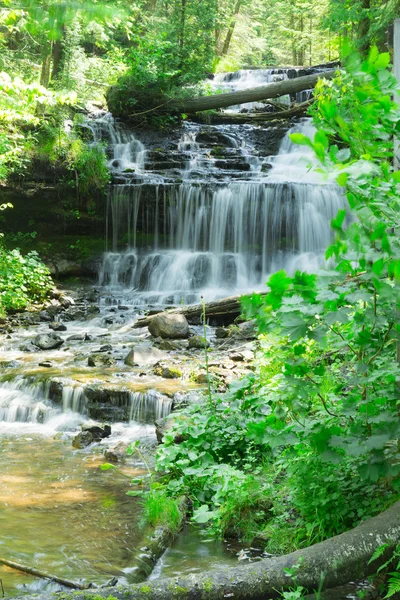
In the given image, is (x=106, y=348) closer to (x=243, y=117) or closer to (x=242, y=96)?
(x=242, y=96)

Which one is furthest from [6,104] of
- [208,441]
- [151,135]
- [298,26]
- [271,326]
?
[298,26]

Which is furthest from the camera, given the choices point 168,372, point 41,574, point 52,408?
point 168,372

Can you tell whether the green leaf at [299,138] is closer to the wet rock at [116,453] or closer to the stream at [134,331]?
the stream at [134,331]

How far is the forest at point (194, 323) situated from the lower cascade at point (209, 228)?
0.05 metres

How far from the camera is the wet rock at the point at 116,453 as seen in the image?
595 cm

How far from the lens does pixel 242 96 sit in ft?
59.6

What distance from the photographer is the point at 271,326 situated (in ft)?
9.50

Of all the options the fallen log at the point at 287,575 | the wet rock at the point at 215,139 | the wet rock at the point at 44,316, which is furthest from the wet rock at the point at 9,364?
the wet rock at the point at 215,139

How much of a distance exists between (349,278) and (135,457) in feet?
12.4

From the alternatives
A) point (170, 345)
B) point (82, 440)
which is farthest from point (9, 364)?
point (82, 440)

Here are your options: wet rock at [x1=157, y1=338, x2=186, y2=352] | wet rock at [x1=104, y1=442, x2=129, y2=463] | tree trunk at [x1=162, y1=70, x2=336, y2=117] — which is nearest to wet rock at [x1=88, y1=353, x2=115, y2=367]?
wet rock at [x1=157, y1=338, x2=186, y2=352]

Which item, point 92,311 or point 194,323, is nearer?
point 194,323

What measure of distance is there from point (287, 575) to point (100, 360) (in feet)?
20.9

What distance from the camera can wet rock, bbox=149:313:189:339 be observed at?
1020 cm
